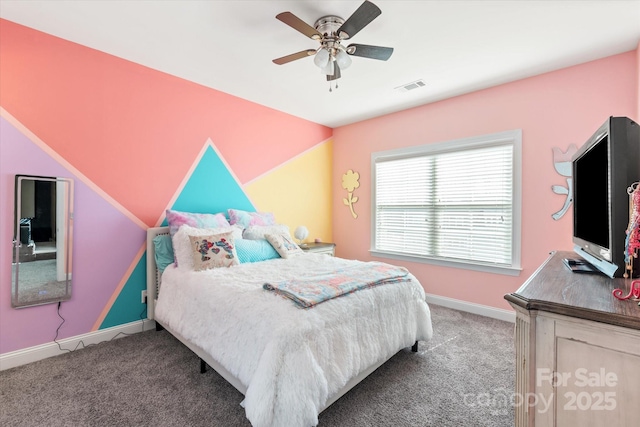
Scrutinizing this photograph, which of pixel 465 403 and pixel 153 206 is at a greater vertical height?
pixel 153 206

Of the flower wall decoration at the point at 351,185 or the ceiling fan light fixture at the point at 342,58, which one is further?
the flower wall decoration at the point at 351,185

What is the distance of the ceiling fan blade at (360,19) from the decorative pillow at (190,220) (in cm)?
212

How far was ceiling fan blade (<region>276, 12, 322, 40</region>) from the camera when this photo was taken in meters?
1.70

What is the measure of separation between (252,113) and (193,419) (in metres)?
3.27

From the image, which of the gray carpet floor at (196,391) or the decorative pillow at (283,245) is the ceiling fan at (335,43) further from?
the gray carpet floor at (196,391)

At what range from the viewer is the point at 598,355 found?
2.83ft

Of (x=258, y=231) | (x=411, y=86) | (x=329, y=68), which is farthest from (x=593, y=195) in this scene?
(x=258, y=231)

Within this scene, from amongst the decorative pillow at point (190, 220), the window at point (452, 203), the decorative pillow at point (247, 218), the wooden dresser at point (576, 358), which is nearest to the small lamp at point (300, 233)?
the decorative pillow at point (247, 218)

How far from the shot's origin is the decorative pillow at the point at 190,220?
2.78 meters

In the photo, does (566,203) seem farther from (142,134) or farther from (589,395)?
(142,134)

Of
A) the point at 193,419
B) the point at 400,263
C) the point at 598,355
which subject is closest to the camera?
the point at 598,355

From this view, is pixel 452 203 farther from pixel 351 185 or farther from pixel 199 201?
pixel 199 201

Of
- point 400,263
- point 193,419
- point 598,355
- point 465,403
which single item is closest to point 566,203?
point 400,263

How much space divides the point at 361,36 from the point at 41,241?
3074 millimetres
